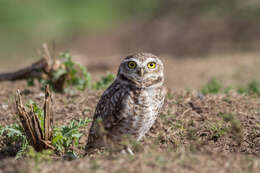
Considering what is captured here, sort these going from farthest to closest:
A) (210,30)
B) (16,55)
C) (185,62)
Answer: (16,55), (210,30), (185,62)

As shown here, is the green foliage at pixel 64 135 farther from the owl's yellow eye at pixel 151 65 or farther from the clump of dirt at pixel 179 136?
the owl's yellow eye at pixel 151 65

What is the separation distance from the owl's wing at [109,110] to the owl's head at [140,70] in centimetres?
15

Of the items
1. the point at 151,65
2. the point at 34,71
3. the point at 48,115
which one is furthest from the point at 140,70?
the point at 34,71

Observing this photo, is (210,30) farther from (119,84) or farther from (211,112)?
(119,84)

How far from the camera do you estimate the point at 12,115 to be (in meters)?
6.19

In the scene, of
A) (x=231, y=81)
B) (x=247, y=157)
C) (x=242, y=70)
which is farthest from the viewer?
(x=242, y=70)

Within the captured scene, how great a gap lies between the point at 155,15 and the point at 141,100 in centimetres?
1691

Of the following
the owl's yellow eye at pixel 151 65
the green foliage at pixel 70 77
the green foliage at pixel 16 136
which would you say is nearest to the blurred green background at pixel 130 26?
the green foliage at pixel 70 77

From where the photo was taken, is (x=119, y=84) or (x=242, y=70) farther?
(x=242, y=70)

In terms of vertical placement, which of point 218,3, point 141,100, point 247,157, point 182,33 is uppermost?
point 218,3

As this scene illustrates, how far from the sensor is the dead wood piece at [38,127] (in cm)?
472

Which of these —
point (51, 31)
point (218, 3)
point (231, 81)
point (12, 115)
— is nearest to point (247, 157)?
point (12, 115)

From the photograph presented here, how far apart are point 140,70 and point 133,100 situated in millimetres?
325

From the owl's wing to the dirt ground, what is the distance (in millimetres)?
238
